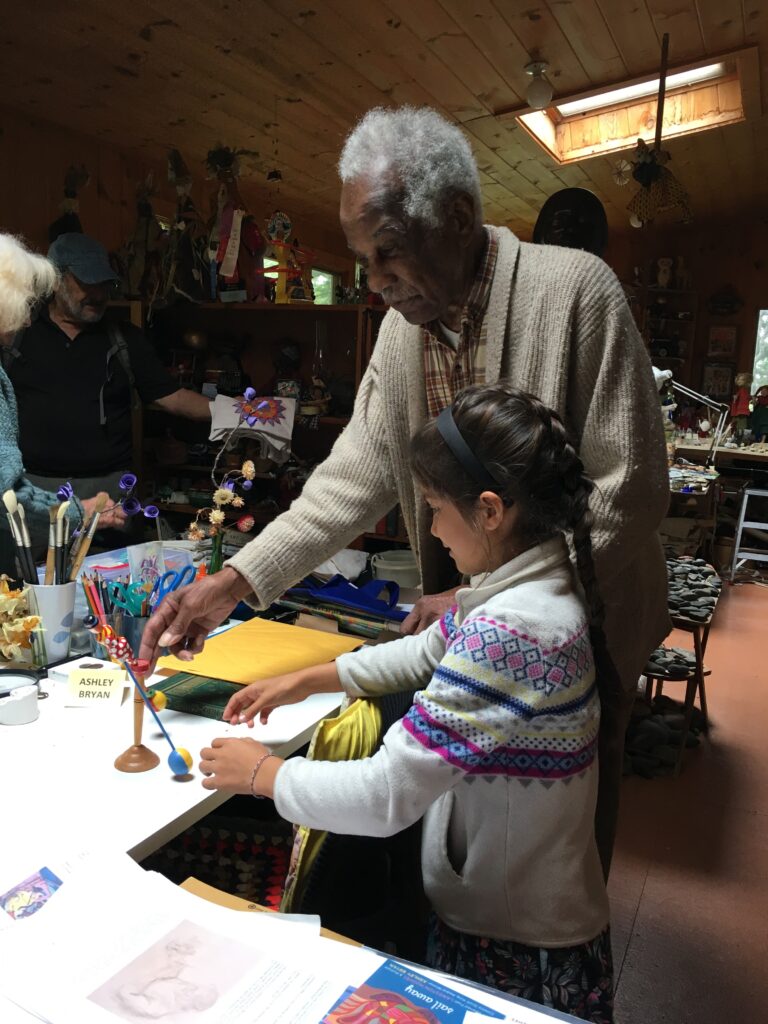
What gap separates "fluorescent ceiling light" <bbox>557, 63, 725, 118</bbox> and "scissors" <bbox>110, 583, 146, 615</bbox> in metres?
3.89

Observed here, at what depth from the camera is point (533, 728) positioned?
2.96 feet

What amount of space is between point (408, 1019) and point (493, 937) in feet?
1.16

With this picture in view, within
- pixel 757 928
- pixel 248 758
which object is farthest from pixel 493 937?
pixel 757 928

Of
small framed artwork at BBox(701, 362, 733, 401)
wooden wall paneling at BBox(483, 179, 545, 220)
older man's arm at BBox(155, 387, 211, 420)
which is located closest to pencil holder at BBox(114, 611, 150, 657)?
older man's arm at BBox(155, 387, 211, 420)

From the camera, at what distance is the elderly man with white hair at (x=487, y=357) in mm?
1100

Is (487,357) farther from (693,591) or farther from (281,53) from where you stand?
(281,53)

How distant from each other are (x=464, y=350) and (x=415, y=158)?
0.96 feet

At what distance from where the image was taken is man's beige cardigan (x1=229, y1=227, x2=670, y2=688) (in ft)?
3.59

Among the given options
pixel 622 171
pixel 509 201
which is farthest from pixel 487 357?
pixel 509 201

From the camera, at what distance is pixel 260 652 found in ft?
4.52

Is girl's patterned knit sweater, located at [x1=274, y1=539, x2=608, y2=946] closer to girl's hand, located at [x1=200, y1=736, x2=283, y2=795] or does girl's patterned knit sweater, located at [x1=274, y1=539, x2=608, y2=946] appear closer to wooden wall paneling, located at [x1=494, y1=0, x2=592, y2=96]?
girl's hand, located at [x1=200, y1=736, x2=283, y2=795]

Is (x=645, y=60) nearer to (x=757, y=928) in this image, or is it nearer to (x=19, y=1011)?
(x=757, y=928)

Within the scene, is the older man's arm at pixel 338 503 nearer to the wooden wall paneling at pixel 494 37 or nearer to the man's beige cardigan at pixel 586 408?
the man's beige cardigan at pixel 586 408

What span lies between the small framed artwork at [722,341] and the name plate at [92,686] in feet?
25.0
